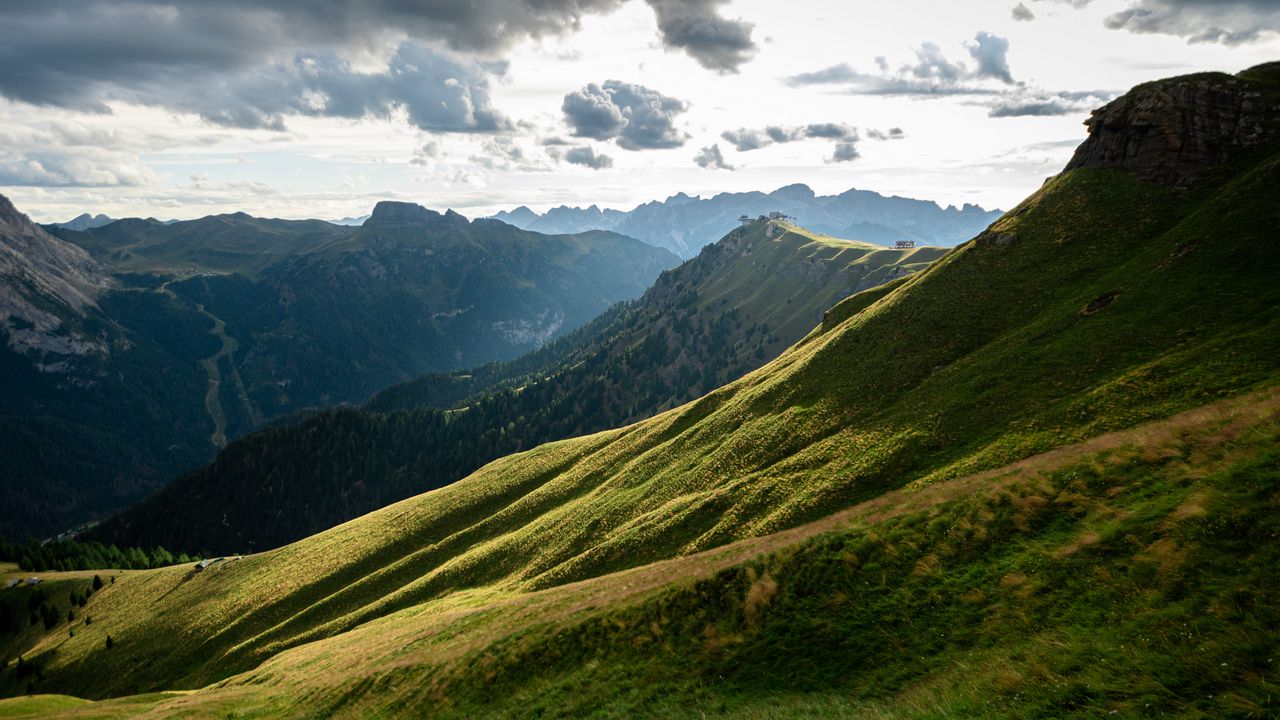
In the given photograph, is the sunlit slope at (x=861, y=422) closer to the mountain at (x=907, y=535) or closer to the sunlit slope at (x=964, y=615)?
the mountain at (x=907, y=535)

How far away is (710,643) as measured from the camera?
29.9 metres

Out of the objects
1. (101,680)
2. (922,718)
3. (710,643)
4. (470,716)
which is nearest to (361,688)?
(470,716)

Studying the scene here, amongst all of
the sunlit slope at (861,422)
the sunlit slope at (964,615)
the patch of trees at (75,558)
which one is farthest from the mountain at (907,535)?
the patch of trees at (75,558)

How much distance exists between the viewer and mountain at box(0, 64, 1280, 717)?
71.8 ft

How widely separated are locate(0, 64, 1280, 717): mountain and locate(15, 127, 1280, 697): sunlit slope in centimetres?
39

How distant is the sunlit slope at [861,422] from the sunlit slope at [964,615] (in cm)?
998

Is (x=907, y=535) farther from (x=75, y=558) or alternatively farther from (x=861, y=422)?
(x=75, y=558)

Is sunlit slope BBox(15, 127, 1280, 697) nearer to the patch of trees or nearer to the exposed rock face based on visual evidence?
the exposed rock face

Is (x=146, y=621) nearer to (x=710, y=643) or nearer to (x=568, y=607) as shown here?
(x=568, y=607)

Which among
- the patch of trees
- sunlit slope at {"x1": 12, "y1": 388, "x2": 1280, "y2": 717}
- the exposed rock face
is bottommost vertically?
the patch of trees

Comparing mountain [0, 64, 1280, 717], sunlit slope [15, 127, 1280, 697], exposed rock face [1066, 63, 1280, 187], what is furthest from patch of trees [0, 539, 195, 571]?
exposed rock face [1066, 63, 1280, 187]

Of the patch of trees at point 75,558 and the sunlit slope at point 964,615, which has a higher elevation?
the sunlit slope at point 964,615

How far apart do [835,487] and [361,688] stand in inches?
1670

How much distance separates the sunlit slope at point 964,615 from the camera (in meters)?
18.8
